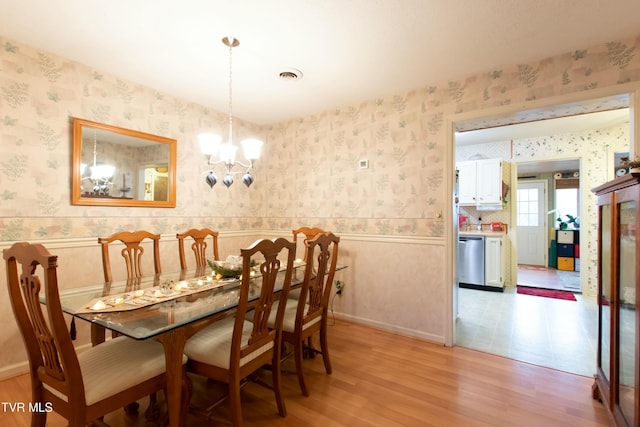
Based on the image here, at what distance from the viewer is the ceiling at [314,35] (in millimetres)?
1801

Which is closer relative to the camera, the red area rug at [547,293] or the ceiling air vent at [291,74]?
the ceiling air vent at [291,74]

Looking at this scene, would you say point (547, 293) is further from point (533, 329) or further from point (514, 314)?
point (533, 329)

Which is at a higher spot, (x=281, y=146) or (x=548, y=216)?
(x=281, y=146)

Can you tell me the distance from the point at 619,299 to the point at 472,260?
3.43m

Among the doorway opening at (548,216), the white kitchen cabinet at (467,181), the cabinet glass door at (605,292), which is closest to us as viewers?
the cabinet glass door at (605,292)

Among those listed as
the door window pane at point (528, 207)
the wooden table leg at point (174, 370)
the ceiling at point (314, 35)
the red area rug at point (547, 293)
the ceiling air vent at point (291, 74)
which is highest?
the ceiling at point (314, 35)

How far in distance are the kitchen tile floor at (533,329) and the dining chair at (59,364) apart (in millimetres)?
2607

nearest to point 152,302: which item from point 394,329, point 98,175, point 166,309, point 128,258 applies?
point 166,309

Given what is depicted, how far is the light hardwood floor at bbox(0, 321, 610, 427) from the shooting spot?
1.74m

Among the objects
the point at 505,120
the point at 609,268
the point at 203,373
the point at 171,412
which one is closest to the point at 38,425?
the point at 171,412

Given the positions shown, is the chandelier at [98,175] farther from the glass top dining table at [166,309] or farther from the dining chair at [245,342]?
the dining chair at [245,342]

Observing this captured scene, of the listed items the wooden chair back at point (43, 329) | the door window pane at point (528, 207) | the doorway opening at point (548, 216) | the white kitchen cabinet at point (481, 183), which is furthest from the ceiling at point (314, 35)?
the door window pane at point (528, 207)

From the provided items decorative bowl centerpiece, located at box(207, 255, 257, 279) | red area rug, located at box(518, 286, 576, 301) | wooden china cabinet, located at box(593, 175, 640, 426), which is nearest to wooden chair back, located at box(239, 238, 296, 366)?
decorative bowl centerpiece, located at box(207, 255, 257, 279)

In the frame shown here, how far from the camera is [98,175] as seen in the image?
259 centimetres
